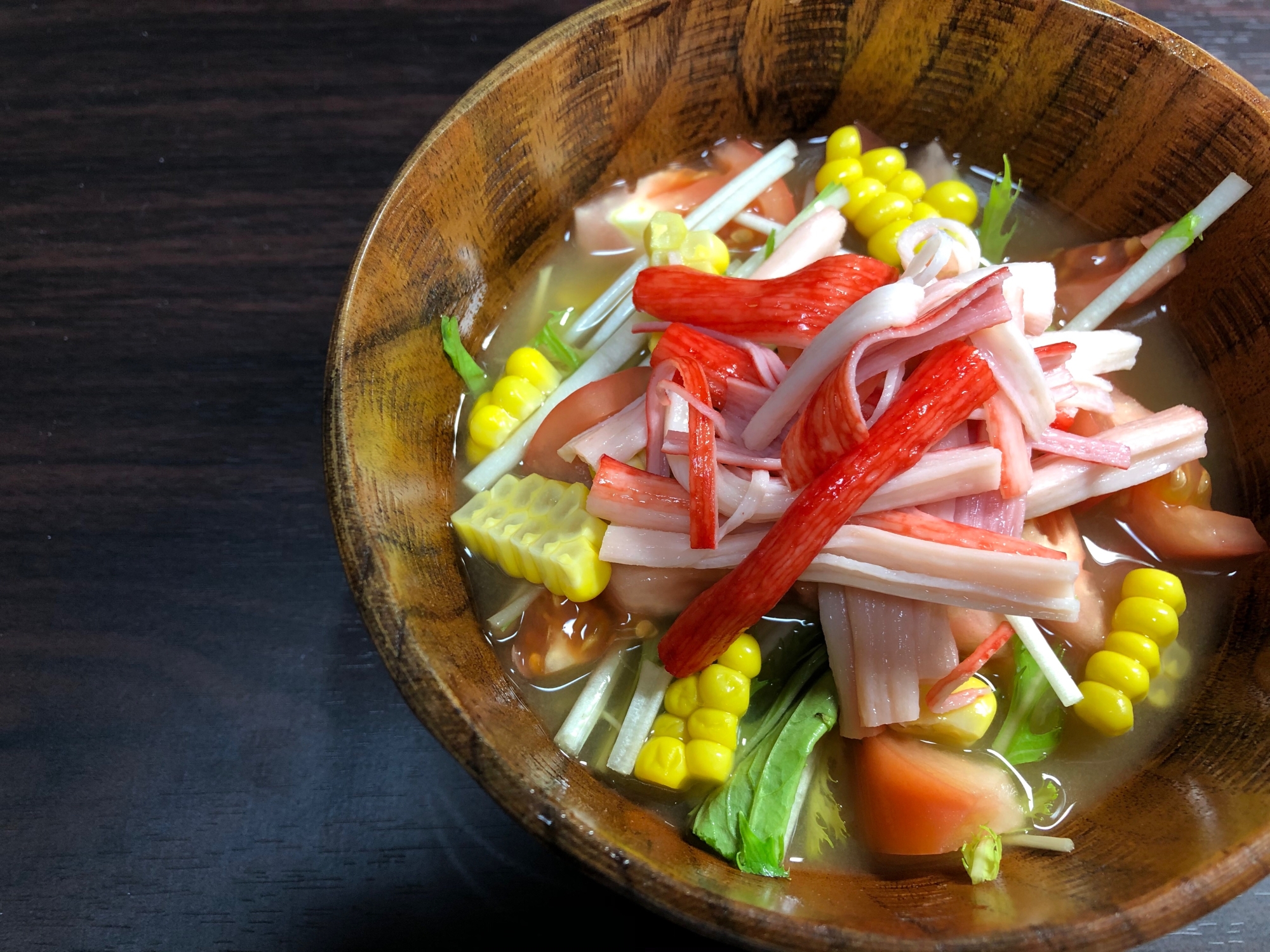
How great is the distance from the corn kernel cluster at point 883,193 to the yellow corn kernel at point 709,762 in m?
1.02

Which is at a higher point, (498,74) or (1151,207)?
(1151,207)

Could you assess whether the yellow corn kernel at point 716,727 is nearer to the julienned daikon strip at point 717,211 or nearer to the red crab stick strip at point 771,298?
the red crab stick strip at point 771,298

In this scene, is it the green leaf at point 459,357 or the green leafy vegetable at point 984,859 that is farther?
the green leaf at point 459,357

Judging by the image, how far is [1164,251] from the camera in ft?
4.76

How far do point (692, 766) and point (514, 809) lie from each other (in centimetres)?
37

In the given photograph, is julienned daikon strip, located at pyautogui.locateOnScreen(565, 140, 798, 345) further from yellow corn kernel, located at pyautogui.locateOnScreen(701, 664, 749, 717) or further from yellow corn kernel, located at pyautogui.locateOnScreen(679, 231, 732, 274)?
yellow corn kernel, located at pyautogui.locateOnScreen(701, 664, 749, 717)

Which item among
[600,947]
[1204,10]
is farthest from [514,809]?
[1204,10]

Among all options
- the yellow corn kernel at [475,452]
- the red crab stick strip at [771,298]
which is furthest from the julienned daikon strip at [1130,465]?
the yellow corn kernel at [475,452]

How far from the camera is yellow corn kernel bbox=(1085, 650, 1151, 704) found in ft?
4.13

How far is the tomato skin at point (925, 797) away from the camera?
119 cm

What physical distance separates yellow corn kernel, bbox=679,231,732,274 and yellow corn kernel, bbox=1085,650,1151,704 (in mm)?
953

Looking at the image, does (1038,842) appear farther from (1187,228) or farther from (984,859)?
(1187,228)

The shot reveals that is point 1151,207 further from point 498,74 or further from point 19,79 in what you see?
point 19,79

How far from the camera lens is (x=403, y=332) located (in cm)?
128
